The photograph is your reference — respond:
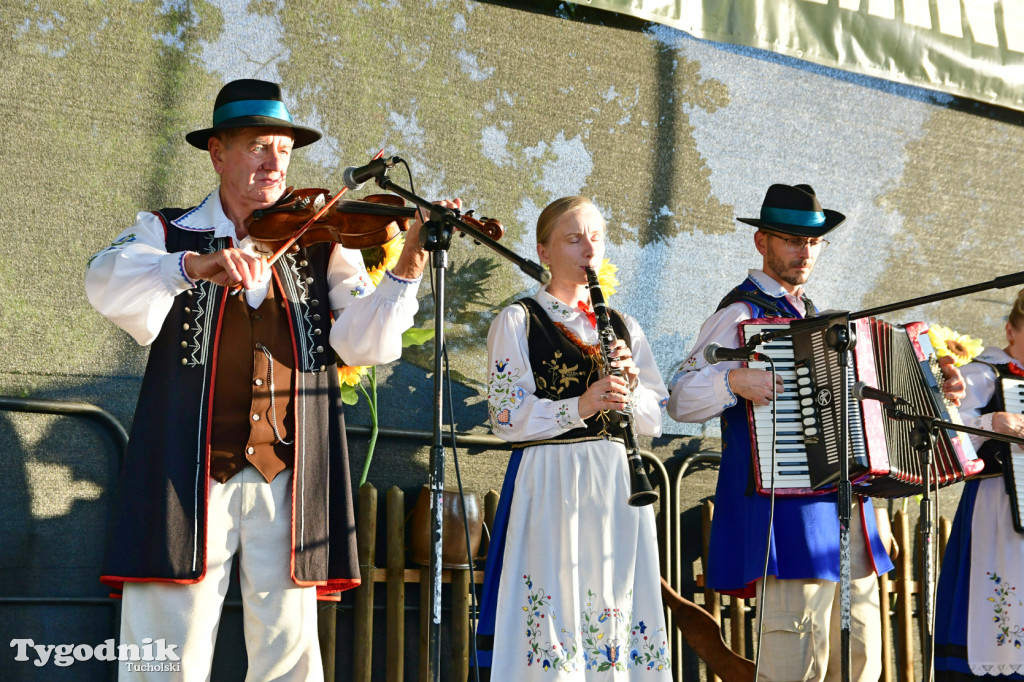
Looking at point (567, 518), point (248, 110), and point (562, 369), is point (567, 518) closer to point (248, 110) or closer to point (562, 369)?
point (562, 369)

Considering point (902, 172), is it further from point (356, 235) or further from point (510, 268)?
point (356, 235)

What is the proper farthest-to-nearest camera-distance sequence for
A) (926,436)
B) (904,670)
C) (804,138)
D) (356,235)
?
(804,138) < (904,670) < (926,436) < (356,235)

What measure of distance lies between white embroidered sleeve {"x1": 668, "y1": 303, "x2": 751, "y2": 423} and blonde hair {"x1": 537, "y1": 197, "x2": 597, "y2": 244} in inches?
22.9

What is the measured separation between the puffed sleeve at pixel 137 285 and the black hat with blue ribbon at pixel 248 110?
42cm

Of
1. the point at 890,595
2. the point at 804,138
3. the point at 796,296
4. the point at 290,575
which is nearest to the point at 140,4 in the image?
the point at 290,575

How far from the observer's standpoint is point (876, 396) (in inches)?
122

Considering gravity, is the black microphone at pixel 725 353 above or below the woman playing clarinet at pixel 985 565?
above

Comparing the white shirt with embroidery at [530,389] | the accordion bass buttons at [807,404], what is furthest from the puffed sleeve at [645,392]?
the accordion bass buttons at [807,404]

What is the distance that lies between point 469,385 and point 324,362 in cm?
134

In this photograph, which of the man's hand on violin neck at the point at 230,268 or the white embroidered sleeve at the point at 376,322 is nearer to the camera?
the man's hand on violin neck at the point at 230,268

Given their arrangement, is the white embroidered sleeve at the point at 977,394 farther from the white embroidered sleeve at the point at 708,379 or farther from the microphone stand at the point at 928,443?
the white embroidered sleeve at the point at 708,379

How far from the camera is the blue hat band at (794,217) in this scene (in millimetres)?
3684

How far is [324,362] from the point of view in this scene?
110 inches

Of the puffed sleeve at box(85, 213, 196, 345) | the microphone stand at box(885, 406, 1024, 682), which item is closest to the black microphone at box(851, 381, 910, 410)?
the microphone stand at box(885, 406, 1024, 682)
